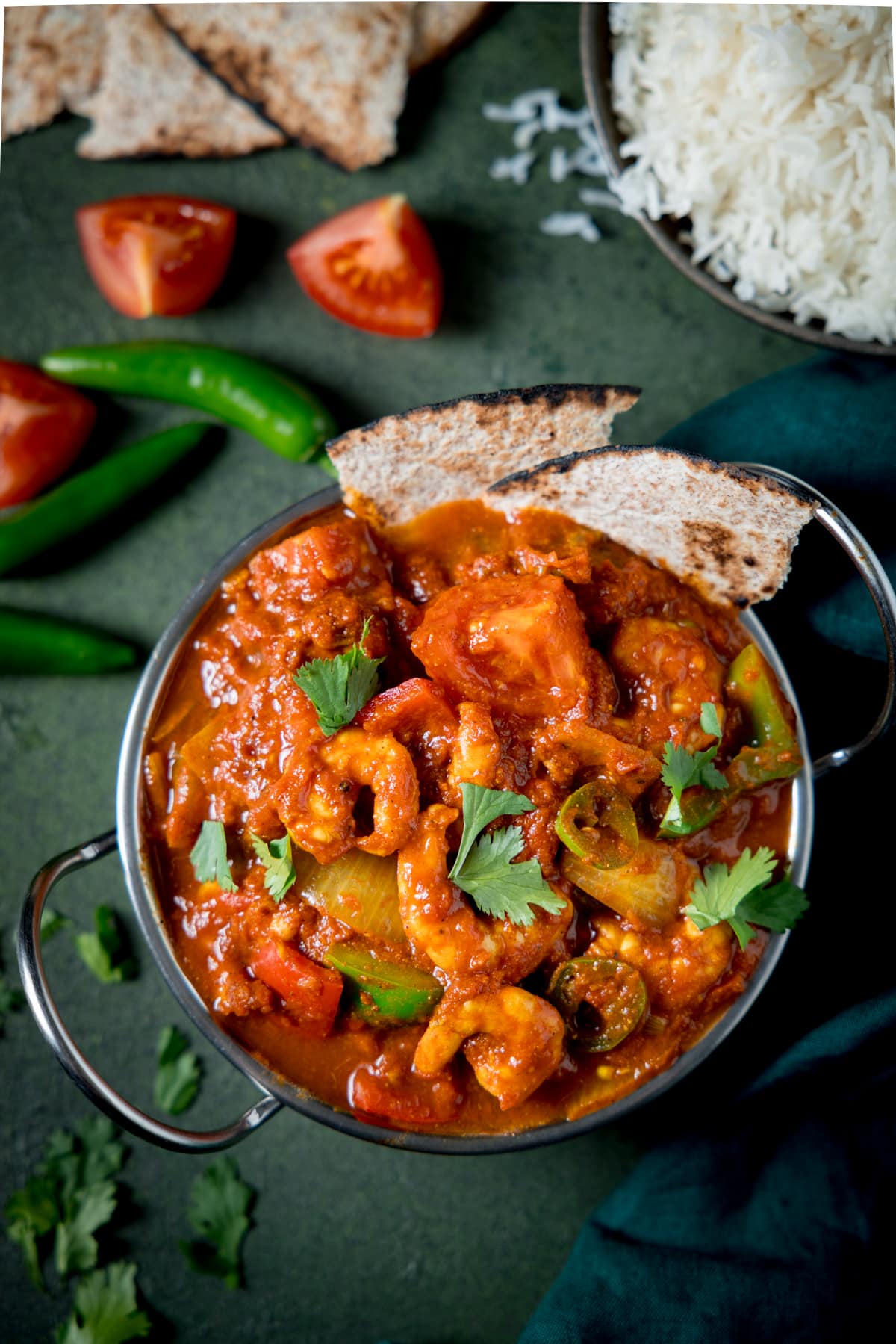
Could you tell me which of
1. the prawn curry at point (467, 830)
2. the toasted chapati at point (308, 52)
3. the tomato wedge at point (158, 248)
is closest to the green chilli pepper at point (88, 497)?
the tomato wedge at point (158, 248)

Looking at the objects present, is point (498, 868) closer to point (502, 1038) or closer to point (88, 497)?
point (502, 1038)

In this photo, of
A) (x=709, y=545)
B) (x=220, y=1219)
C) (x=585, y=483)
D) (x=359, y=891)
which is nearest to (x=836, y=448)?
(x=709, y=545)

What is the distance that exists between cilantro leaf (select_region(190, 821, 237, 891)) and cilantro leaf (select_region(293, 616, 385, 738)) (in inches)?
15.6

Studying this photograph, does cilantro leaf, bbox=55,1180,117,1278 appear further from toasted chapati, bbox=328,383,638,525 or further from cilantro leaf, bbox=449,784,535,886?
toasted chapati, bbox=328,383,638,525

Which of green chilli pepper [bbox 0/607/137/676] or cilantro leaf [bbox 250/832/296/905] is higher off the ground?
cilantro leaf [bbox 250/832/296/905]

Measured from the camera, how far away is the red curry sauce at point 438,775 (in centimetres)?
237

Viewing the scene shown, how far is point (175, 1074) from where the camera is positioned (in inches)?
128

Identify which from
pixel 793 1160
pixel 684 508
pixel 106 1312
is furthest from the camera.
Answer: pixel 106 1312

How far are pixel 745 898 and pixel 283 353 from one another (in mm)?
2276

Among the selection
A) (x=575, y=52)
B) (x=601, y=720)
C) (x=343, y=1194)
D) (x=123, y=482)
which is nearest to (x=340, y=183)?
(x=575, y=52)

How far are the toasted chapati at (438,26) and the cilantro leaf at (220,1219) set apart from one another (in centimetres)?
366

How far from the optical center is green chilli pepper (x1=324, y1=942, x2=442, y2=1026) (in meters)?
2.38

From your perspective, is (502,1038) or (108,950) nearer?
(502,1038)

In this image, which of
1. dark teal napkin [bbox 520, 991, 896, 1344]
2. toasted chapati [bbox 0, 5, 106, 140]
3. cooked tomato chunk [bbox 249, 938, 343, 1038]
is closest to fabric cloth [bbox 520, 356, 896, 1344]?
dark teal napkin [bbox 520, 991, 896, 1344]
